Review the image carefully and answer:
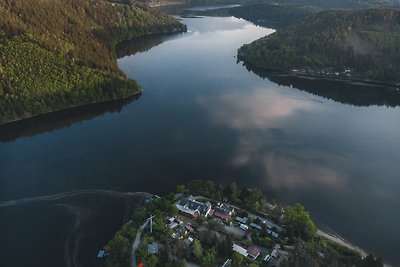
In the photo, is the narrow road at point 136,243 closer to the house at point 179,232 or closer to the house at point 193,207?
the house at point 179,232

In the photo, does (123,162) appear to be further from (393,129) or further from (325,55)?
(325,55)

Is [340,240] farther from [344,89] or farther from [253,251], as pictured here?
[344,89]

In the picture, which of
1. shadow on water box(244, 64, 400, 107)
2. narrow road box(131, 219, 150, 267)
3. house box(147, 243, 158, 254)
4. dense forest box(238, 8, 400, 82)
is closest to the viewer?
narrow road box(131, 219, 150, 267)

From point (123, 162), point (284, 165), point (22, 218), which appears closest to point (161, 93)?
point (123, 162)

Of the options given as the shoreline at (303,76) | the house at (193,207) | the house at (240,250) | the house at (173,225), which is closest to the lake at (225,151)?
the house at (193,207)

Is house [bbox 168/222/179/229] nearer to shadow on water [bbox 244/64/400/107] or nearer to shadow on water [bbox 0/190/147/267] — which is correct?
shadow on water [bbox 0/190/147/267]

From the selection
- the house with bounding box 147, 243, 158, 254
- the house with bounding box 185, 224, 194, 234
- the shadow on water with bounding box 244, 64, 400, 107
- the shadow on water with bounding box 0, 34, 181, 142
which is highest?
the shadow on water with bounding box 0, 34, 181, 142

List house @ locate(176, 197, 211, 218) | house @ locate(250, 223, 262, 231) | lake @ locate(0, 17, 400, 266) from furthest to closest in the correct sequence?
lake @ locate(0, 17, 400, 266)
house @ locate(176, 197, 211, 218)
house @ locate(250, 223, 262, 231)

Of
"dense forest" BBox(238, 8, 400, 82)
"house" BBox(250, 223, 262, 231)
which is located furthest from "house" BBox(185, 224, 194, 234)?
"dense forest" BBox(238, 8, 400, 82)
